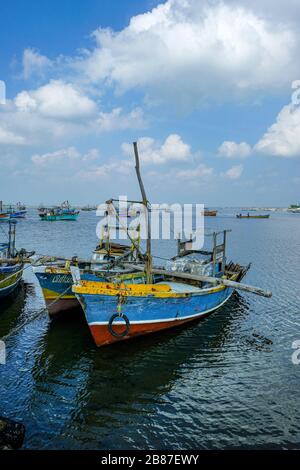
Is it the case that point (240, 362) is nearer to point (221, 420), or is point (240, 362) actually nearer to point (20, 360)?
point (221, 420)

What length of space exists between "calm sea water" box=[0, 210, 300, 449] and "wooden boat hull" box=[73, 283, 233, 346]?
551 mm

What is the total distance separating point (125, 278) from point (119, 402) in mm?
7450

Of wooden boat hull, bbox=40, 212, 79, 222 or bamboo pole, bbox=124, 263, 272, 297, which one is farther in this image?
wooden boat hull, bbox=40, 212, 79, 222

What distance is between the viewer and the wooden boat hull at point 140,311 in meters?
11.8

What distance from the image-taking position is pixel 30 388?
9953 millimetres

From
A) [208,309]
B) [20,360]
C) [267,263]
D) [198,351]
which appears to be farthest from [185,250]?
[267,263]

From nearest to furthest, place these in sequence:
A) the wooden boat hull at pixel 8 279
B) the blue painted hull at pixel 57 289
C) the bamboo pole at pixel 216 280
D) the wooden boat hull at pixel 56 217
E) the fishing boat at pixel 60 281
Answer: the bamboo pole at pixel 216 280 < the fishing boat at pixel 60 281 < the blue painted hull at pixel 57 289 < the wooden boat hull at pixel 8 279 < the wooden boat hull at pixel 56 217

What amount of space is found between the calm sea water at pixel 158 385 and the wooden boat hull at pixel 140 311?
21.7 inches

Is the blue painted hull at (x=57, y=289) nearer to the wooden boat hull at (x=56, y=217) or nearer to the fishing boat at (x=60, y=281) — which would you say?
the fishing boat at (x=60, y=281)

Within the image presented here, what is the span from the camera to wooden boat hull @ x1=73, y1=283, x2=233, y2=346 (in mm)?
11789

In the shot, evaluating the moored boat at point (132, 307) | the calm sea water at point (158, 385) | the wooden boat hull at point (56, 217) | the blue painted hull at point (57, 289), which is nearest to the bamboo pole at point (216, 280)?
the moored boat at point (132, 307)

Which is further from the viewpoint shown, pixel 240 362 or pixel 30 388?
pixel 240 362

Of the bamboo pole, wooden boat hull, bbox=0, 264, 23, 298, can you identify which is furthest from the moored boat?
wooden boat hull, bbox=0, 264, 23, 298

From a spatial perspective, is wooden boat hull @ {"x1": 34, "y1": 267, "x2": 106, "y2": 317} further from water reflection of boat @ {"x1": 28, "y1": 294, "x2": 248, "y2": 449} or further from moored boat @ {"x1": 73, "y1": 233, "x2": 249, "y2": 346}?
moored boat @ {"x1": 73, "y1": 233, "x2": 249, "y2": 346}
